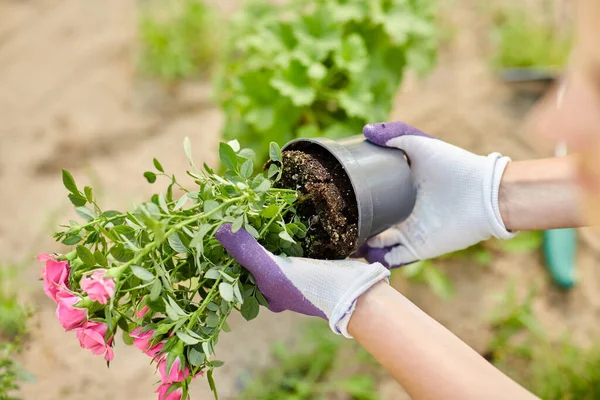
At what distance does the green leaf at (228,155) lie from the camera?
1024 millimetres

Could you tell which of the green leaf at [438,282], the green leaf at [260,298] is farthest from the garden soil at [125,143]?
the green leaf at [260,298]

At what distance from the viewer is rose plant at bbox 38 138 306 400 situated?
36.6 inches

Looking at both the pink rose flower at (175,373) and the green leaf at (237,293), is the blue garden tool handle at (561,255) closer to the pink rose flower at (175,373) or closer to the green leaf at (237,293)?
the green leaf at (237,293)

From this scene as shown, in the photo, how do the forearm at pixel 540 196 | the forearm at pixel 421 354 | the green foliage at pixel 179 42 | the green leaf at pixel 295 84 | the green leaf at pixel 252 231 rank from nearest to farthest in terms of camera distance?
the forearm at pixel 421 354
the green leaf at pixel 252 231
the forearm at pixel 540 196
the green leaf at pixel 295 84
the green foliage at pixel 179 42

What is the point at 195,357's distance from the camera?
3.18 ft

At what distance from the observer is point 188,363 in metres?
1.00

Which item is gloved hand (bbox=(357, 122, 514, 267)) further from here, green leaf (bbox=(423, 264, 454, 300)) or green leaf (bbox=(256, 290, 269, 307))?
green leaf (bbox=(423, 264, 454, 300))

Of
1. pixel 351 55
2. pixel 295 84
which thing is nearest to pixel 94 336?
pixel 295 84

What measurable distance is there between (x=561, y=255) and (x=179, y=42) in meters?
1.94

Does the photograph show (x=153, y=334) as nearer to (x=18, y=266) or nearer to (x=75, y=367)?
(x=75, y=367)

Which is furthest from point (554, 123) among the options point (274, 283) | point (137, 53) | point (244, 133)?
point (137, 53)

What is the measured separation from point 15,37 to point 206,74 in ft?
3.27

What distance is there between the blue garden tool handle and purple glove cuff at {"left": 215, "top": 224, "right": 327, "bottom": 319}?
4.30ft

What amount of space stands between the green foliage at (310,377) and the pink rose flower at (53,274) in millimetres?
809
